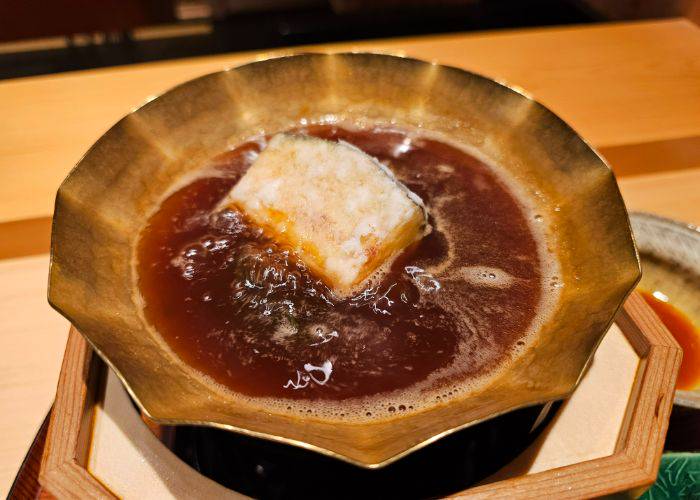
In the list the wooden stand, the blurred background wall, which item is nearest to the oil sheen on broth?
the wooden stand

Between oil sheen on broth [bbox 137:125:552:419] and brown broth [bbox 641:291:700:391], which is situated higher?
oil sheen on broth [bbox 137:125:552:419]


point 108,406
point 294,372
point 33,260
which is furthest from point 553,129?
point 33,260

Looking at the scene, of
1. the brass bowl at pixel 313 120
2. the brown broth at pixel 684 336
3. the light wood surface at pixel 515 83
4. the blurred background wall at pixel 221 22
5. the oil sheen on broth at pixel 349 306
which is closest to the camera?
the brass bowl at pixel 313 120

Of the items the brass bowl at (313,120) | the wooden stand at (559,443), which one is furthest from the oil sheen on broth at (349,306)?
the wooden stand at (559,443)

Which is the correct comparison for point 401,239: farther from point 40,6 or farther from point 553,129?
point 40,6

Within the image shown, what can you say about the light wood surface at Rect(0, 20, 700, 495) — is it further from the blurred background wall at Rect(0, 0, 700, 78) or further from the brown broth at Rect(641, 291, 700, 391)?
the blurred background wall at Rect(0, 0, 700, 78)

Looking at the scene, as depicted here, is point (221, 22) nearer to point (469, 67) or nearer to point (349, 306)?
point (469, 67)

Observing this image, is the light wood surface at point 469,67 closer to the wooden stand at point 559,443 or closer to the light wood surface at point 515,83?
the light wood surface at point 515,83
